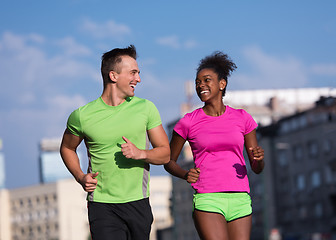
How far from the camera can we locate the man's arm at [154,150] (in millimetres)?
6227

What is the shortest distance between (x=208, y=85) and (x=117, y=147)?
3.94ft

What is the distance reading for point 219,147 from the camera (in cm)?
715

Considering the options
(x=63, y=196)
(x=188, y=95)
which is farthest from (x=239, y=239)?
(x=63, y=196)

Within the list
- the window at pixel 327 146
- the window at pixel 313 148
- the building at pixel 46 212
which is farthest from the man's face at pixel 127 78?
Result: the building at pixel 46 212


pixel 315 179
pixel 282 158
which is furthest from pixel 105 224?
pixel 282 158

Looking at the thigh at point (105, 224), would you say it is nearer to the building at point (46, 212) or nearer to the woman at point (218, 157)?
the woman at point (218, 157)

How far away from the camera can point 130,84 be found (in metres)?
6.77

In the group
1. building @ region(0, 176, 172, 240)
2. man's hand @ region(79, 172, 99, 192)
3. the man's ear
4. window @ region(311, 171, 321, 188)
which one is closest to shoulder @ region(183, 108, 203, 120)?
the man's ear

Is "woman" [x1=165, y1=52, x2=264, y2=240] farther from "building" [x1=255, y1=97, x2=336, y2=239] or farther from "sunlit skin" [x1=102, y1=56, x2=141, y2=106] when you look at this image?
"building" [x1=255, y1=97, x2=336, y2=239]

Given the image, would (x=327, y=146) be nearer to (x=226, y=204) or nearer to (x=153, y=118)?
(x=226, y=204)

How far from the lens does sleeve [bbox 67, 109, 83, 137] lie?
674 cm

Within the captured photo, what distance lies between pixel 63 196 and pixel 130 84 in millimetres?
171918

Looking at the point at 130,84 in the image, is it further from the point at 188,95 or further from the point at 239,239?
the point at 188,95

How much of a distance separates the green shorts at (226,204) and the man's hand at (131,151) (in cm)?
93
